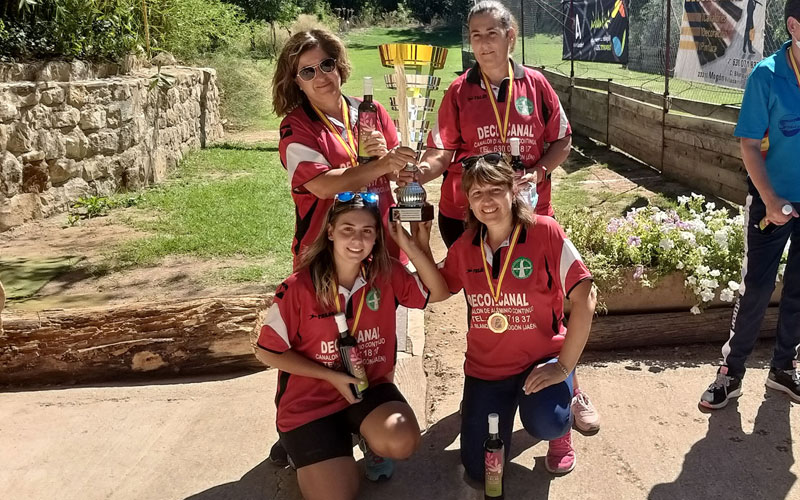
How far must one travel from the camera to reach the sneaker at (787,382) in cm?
331

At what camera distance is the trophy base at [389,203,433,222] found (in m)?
2.72

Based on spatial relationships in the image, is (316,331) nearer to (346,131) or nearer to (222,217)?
(346,131)

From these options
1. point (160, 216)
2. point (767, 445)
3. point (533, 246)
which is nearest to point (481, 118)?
point (533, 246)

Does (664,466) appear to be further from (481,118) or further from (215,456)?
(215,456)

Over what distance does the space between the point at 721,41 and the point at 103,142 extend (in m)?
6.66

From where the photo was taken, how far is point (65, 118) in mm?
7520

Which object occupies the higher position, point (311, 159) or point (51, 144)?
point (311, 159)

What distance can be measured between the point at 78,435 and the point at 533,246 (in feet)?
7.36

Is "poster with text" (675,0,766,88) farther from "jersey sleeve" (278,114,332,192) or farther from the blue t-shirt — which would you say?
"jersey sleeve" (278,114,332,192)

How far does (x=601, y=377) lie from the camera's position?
Result: 12.1 feet

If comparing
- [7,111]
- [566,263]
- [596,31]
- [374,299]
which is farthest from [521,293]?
[596,31]

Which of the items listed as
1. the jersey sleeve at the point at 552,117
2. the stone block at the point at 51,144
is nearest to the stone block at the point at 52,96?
the stone block at the point at 51,144

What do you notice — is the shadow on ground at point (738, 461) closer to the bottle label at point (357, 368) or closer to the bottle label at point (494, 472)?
the bottle label at point (494, 472)

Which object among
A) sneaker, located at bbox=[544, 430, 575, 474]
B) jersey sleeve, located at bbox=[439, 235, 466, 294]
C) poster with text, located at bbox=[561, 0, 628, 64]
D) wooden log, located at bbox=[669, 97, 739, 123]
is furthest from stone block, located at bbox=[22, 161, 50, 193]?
poster with text, located at bbox=[561, 0, 628, 64]
